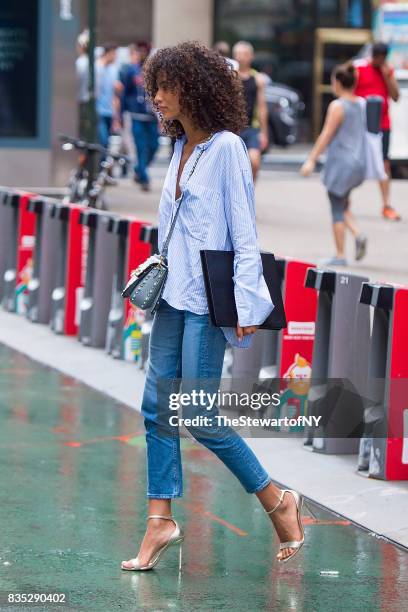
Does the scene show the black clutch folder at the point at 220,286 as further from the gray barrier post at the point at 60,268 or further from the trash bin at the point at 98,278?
the gray barrier post at the point at 60,268

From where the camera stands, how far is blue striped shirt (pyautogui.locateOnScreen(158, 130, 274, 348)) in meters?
5.18

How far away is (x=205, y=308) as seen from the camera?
17.1 ft

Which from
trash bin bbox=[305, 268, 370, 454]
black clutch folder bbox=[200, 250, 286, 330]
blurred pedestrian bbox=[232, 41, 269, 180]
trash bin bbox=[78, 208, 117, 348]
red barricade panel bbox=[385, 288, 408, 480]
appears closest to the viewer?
black clutch folder bbox=[200, 250, 286, 330]

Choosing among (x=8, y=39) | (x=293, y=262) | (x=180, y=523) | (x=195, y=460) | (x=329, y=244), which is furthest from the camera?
(x=8, y=39)

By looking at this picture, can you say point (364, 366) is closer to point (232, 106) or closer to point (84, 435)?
point (84, 435)

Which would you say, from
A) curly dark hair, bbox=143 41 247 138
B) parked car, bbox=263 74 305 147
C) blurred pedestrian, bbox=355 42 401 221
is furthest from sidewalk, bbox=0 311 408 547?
parked car, bbox=263 74 305 147

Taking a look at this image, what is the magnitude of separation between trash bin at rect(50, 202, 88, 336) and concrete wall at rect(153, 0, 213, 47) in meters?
27.0

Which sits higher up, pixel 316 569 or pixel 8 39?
pixel 8 39

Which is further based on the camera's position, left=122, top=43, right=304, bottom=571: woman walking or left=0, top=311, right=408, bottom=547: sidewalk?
left=0, top=311, right=408, bottom=547: sidewalk

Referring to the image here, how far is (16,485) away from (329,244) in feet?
30.5

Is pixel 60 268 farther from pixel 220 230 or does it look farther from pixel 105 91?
pixel 105 91

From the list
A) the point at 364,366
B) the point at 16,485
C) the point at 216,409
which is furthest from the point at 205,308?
the point at 364,366

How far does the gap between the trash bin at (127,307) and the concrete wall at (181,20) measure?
91.5 feet

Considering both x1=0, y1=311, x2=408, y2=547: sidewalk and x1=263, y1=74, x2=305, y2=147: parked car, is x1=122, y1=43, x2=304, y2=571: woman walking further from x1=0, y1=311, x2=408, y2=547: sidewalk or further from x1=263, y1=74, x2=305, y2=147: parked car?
x1=263, y1=74, x2=305, y2=147: parked car
